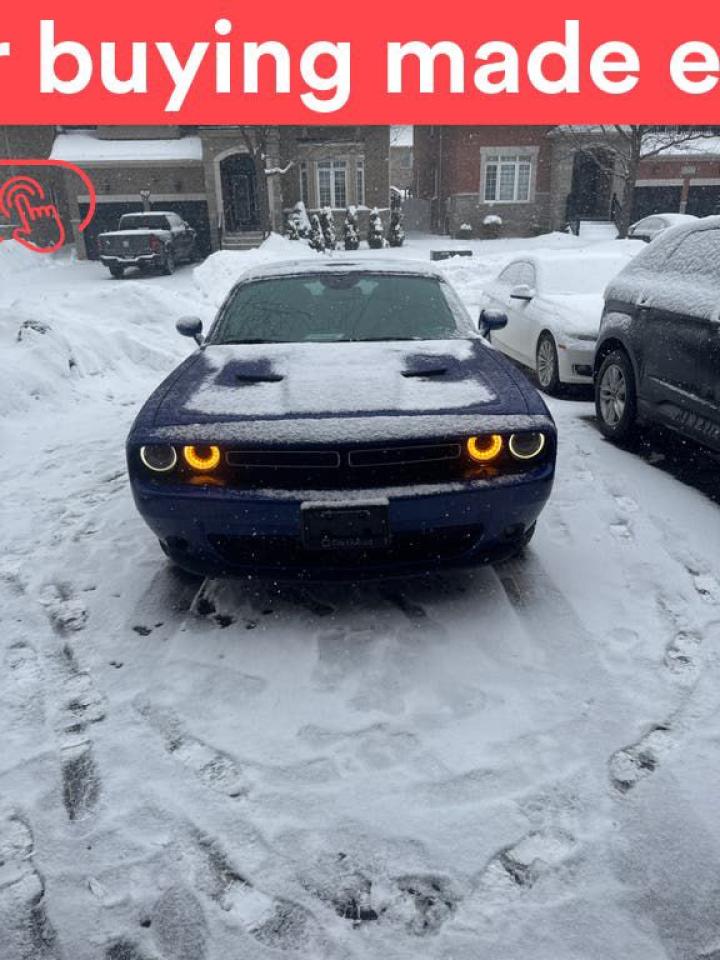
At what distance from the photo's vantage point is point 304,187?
30.9m

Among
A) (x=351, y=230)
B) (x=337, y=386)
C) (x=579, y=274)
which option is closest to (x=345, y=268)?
(x=337, y=386)

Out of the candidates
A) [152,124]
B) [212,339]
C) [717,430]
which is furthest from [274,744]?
[152,124]

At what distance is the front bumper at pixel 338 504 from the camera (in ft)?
9.97

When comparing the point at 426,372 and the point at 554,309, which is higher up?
the point at 426,372

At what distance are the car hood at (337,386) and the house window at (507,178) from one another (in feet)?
96.0

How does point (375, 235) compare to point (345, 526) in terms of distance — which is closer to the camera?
point (345, 526)

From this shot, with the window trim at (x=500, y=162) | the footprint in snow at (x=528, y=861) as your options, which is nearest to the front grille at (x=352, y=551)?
the footprint in snow at (x=528, y=861)

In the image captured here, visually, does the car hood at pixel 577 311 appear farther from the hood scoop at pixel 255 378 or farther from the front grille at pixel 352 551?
the front grille at pixel 352 551

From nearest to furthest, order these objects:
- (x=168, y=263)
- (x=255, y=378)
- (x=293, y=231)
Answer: (x=255, y=378), (x=168, y=263), (x=293, y=231)

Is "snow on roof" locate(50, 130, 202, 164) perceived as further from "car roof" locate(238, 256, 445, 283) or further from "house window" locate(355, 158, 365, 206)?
"car roof" locate(238, 256, 445, 283)

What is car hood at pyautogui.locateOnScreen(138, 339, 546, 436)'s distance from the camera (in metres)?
3.14

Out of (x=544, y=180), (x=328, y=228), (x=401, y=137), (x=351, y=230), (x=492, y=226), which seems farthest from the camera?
(x=401, y=137)

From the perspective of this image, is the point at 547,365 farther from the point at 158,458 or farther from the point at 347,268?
the point at 158,458

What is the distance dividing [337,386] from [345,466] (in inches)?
18.9
